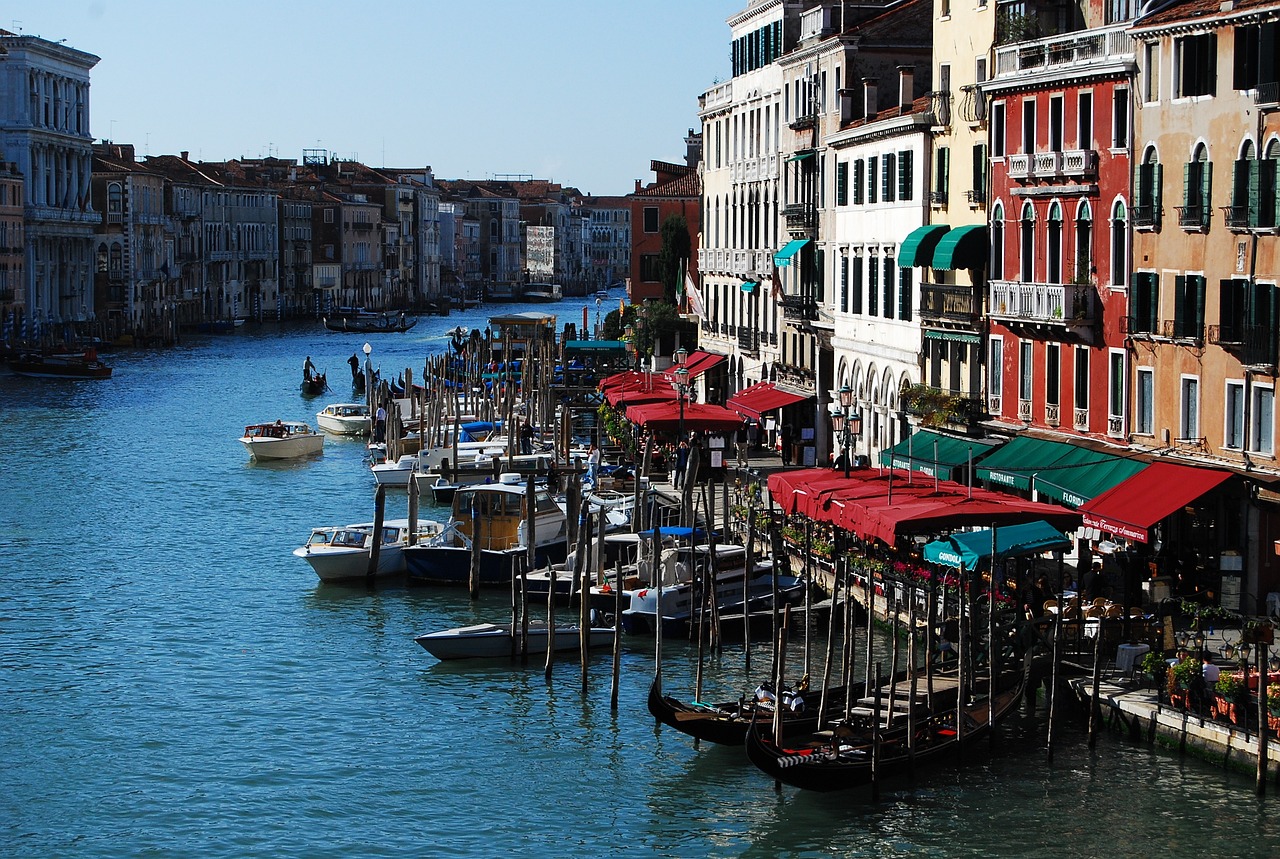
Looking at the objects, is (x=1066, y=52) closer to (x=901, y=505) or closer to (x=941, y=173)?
(x=941, y=173)

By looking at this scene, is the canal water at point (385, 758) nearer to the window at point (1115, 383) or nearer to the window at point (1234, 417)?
the window at point (1234, 417)

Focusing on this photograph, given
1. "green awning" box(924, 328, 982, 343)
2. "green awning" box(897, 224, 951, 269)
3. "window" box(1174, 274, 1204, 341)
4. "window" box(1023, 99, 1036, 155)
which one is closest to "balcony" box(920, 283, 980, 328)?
"green awning" box(924, 328, 982, 343)

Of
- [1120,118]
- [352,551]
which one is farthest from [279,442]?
[1120,118]

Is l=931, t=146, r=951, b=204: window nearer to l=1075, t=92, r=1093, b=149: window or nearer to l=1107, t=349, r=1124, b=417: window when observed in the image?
l=1075, t=92, r=1093, b=149: window

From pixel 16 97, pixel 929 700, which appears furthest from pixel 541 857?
pixel 16 97

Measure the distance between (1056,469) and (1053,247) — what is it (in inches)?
140

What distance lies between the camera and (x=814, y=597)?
26.9m

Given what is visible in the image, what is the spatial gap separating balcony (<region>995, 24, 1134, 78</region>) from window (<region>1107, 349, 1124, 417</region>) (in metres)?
3.69

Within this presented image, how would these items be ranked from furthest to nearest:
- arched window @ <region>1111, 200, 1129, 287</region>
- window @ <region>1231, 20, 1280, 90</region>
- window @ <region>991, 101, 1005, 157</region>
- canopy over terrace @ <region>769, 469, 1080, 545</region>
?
window @ <region>991, 101, 1005, 157</region> < arched window @ <region>1111, 200, 1129, 287</region> < canopy over terrace @ <region>769, 469, 1080, 545</region> < window @ <region>1231, 20, 1280, 90</region>

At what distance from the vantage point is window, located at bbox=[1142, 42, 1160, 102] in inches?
989

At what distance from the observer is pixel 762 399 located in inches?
1594

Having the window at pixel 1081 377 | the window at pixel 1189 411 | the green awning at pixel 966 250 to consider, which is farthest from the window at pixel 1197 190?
the green awning at pixel 966 250

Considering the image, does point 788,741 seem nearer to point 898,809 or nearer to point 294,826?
point 898,809

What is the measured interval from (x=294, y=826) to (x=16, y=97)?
7769 cm
